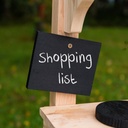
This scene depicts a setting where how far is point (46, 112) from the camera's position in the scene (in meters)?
1.45

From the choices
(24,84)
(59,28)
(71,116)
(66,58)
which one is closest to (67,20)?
(59,28)

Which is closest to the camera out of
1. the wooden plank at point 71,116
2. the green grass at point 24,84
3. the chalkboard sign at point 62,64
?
the wooden plank at point 71,116

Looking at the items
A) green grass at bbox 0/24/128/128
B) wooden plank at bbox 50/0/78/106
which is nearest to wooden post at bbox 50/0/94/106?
wooden plank at bbox 50/0/78/106

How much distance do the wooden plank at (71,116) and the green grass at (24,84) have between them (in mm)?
364

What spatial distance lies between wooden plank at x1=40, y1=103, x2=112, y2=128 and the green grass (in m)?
0.36

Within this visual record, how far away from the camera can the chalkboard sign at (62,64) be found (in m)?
1.47

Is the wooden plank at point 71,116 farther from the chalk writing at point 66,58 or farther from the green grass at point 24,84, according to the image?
the green grass at point 24,84

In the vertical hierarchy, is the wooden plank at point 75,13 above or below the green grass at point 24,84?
above

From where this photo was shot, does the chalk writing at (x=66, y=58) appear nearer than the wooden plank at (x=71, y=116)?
No

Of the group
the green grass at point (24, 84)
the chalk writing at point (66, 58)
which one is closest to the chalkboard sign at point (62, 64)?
the chalk writing at point (66, 58)

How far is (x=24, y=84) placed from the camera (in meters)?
4.36

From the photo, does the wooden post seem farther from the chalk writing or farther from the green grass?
the green grass

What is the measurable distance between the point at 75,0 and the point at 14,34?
8038mm

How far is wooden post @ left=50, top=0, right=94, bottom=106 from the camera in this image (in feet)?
4.59
